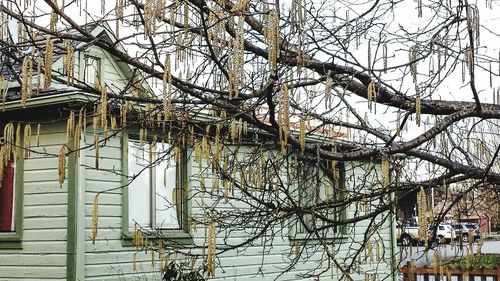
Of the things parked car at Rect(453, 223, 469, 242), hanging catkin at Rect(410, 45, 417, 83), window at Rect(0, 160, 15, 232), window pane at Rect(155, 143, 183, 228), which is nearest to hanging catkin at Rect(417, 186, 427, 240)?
Answer: hanging catkin at Rect(410, 45, 417, 83)

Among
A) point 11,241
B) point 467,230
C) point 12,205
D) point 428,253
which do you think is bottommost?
point 428,253

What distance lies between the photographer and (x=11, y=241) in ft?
34.7

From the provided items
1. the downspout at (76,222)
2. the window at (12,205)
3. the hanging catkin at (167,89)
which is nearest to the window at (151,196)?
the downspout at (76,222)

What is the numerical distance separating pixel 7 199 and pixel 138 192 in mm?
1971

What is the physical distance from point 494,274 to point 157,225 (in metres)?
6.21

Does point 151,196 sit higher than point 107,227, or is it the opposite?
point 151,196

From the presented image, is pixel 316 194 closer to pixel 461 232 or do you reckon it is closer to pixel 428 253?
pixel 461 232

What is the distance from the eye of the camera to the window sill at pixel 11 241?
34.5 feet

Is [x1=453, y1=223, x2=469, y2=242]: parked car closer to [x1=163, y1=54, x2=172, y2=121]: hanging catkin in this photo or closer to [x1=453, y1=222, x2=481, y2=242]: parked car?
[x1=453, y1=222, x2=481, y2=242]: parked car

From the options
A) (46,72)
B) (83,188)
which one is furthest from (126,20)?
(83,188)

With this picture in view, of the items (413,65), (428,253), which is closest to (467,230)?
(413,65)

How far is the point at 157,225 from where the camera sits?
11.4 metres

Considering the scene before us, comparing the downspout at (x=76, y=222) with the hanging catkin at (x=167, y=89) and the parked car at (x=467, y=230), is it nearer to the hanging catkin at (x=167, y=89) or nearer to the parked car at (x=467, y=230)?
the parked car at (x=467, y=230)

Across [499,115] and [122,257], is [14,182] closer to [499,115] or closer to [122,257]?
Result: [122,257]
